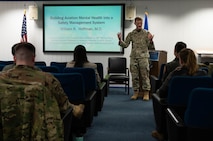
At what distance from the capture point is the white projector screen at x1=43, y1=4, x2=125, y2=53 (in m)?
7.95

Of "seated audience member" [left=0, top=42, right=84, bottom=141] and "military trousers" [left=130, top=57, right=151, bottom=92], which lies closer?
"seated audience member" [left=0, top=42, right=84, bottom=141]

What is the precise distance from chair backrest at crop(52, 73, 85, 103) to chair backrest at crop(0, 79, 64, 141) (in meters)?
1.35

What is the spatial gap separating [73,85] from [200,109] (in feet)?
4.89

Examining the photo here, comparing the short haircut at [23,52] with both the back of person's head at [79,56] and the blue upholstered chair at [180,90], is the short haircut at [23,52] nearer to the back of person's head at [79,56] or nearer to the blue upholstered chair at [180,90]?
the blue upholstered chair at [180,90]

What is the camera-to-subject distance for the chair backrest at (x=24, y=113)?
172 centimetres

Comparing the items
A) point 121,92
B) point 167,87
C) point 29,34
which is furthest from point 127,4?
point 167,87

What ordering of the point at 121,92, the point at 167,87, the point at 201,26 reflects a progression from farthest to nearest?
1. the point at 201,26
2. the point at 121,92
3. the point at 167,87

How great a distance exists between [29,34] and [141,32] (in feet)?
11.8

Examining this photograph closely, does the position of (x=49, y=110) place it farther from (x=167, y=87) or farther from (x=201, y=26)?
(x=201, y=26)

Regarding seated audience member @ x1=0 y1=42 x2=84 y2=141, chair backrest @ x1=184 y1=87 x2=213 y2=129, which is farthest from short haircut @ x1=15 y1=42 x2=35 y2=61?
chair backrest @ x1=184 y1=87 x2=213 y2=129

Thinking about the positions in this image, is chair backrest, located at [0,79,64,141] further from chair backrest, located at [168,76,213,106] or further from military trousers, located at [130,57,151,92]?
military trousers, located at [130,57,151,92]

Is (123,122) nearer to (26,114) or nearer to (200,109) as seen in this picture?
(200,109)

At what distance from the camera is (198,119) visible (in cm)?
231

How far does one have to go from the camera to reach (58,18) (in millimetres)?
8117
